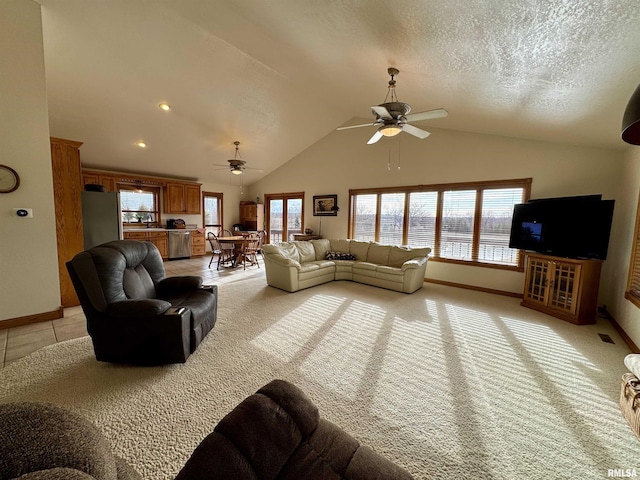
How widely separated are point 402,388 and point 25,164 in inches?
182

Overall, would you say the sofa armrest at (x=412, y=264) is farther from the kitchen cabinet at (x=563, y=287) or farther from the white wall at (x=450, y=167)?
the kitchen cabinet at (x=563, y=287)

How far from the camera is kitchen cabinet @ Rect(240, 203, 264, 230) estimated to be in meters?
8.96

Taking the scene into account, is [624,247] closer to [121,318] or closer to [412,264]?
[412,264]

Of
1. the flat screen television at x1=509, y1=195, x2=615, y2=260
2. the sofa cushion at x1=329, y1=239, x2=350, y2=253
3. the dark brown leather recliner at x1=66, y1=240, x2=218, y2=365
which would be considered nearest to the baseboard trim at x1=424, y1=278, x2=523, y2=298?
the flat screen television at x1=509, y1=195, x2=615, y2=260

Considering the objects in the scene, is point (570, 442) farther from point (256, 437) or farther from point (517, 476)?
point (256, 437)

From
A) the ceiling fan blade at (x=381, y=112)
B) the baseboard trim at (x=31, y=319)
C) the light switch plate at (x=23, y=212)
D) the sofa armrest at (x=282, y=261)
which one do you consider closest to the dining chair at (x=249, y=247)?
the sofa armrest at (x=282, y=261)

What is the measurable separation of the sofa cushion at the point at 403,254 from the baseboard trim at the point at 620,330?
2.56 meters

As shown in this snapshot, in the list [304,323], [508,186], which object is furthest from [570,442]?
[508,186]

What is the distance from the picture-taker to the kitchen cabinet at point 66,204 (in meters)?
3.53

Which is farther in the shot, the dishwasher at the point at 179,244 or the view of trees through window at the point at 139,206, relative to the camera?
the dishwasher at the point at 179,244

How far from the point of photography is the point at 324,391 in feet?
6.81

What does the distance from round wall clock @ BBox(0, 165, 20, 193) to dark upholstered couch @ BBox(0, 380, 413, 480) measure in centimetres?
358

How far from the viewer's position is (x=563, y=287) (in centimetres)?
374

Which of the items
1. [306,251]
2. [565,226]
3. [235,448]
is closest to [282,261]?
[306,251]
